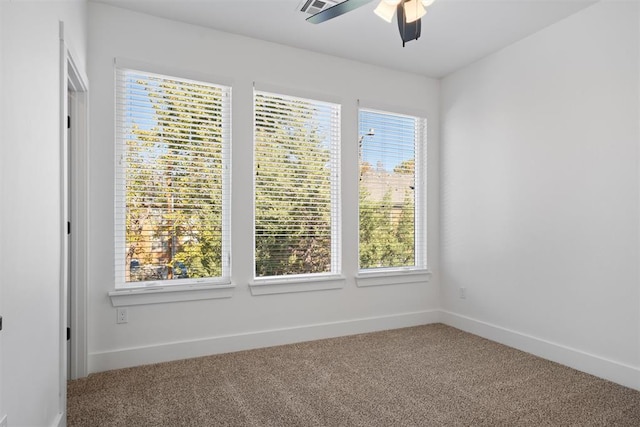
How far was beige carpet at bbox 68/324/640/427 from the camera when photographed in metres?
2.28

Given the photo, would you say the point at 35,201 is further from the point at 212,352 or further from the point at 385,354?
the point at 385,354

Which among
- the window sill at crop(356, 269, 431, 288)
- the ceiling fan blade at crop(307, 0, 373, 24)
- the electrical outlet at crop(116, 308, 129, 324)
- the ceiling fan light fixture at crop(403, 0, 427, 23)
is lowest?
the electrical outlet at crop(116, 308, 129, 324)

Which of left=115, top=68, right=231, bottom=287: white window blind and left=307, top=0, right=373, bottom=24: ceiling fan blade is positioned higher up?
left=307, top=0, right=373, bottom=24: ceiling fan blade

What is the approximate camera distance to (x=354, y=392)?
261 cm

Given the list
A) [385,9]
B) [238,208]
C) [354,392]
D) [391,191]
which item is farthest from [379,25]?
[354,392]

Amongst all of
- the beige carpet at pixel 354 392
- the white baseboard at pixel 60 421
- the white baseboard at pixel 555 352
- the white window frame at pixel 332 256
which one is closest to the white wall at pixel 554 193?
the white baseboard at pixel 555 352

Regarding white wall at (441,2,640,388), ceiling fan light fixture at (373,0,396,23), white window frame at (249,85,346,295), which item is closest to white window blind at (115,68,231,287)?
white window frame at (249,85,346,295)

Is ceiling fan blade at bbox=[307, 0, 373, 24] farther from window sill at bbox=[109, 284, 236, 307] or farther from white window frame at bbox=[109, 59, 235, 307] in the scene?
window sill at bbox=[109, 284, 236, 307]

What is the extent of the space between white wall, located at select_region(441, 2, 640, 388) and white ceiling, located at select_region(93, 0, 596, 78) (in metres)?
0.25

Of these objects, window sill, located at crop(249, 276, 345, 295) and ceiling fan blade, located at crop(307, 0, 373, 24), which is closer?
ceiling fan blade, located at crop(307, 0, 373, 24)

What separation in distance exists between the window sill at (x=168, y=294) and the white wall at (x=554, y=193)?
7.97 feet

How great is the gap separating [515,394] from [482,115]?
8.29 ft

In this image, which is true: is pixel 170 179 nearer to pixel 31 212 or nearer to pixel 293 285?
pixel 293 285

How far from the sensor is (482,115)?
3.91 metres
